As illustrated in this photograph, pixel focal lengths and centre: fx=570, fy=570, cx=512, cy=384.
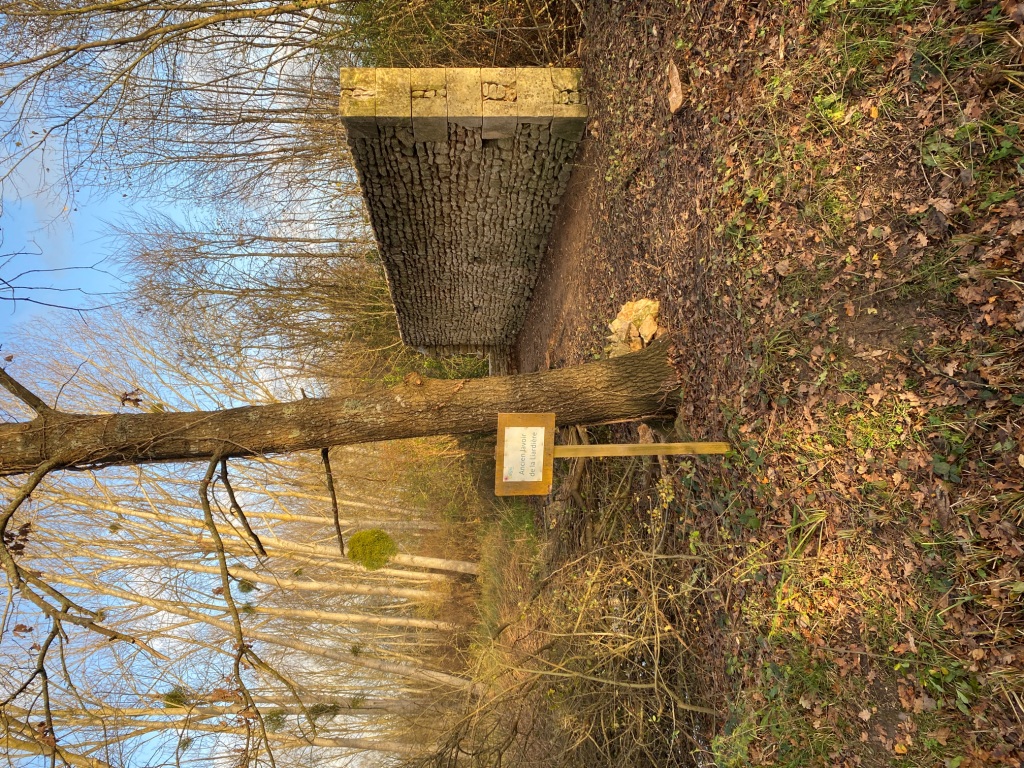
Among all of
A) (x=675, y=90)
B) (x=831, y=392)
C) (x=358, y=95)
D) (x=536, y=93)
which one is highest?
(x=536, y=93)

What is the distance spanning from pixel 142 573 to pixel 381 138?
7981 millimetres

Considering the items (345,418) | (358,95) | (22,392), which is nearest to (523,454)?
(345,418)

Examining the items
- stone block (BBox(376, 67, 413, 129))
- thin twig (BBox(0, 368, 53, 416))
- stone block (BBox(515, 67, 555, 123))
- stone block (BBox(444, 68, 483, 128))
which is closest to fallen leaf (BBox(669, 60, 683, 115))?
stone block (BBox(515, 67, 555, 123))

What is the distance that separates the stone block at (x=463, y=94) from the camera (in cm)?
512

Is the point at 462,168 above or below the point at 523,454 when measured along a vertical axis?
above

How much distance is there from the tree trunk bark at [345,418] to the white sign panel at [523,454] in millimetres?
378

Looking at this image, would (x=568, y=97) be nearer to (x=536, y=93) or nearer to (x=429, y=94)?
(x=536, y=93)

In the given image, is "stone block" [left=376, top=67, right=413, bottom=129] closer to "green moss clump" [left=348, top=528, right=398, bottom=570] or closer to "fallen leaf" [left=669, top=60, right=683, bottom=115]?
"fallen leaf" [left=669, top=60, right=683, bottom=115]

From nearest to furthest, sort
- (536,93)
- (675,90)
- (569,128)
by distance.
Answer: (675,90) → (536,93) → (569,128)

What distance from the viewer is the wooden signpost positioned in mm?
3086

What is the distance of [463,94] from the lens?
5133mm

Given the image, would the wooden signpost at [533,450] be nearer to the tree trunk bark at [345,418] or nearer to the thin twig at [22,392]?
the tree trunk bark at [345,418]

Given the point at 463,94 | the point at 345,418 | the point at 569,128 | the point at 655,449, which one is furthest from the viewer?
the point at 569,128

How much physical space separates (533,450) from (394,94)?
3.70 meters
